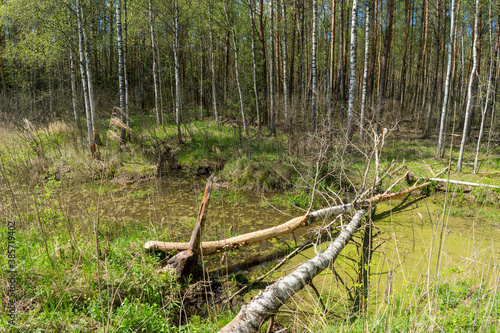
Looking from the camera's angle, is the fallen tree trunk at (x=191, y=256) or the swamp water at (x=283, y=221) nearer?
the fallen tree trunk at (x=191, y=256)

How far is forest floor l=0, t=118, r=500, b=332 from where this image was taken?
2.52 m

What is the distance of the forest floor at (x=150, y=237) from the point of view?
8.25 ft

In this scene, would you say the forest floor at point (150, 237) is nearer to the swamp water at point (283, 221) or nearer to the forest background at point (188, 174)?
the forest background at point (188, 174)

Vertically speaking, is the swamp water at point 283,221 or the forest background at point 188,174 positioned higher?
the forest background at point 188,174

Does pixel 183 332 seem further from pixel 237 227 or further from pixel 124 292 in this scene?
pixel 237 227

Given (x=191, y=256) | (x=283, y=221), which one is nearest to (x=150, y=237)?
(x=191, y=256)

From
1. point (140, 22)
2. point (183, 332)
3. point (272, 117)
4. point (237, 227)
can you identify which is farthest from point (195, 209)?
point (140, 22)

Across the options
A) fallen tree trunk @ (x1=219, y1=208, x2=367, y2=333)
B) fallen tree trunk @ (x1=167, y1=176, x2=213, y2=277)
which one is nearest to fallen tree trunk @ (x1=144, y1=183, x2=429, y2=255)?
fallen tree trunk @ (x1=167, y1=176, x2=213, y2=277)

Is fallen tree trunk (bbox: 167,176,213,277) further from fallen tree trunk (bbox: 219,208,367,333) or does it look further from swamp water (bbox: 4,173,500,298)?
fallen tree trunk (bbox: 219,208,367,333)

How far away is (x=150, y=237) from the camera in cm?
475

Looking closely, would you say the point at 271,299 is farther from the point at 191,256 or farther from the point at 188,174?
the point at 188,174

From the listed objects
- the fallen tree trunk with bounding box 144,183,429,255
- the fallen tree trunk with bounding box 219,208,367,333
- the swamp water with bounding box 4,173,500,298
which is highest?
the fallen tree trunk with bounding box 219,208,367,333

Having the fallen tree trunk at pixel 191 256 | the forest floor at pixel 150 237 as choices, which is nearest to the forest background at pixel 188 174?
the forest floor at pixel 150 237

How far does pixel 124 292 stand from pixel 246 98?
13610 millimetres
